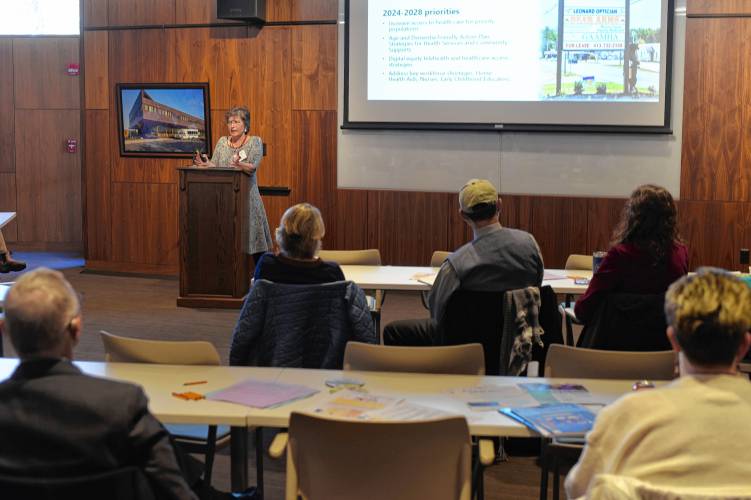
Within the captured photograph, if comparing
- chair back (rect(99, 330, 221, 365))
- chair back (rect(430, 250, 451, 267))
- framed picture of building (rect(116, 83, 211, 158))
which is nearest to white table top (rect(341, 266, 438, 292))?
chair back (rect(430, 250, 451, 267))

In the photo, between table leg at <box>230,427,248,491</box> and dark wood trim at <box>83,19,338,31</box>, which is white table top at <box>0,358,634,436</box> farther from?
dark wood trim at <box>83,19,338,31</box>

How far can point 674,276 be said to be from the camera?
158 inches

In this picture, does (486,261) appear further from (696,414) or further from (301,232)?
(696,414)

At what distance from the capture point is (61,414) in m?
1.92

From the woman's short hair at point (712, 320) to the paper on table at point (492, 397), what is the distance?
0.86 metres

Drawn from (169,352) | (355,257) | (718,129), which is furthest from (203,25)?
(169,352)

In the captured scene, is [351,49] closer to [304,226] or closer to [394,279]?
[394,279]

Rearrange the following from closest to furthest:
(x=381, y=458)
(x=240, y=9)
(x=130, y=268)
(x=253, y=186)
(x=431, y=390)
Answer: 1. (x=381, y=458)
2. (x=431, y=390)
3. (x=253, y=186)
4. (x=240, y=9)
5. (x=130, y=268)

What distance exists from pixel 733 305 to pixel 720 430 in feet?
0.85

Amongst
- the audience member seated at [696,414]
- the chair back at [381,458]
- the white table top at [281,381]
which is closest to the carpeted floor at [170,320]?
the white table top at [281,381]

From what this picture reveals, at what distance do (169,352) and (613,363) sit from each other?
1.58m

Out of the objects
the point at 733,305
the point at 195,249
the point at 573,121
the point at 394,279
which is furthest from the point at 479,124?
the point at 733,305

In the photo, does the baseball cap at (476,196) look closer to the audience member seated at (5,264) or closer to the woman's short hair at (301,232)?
the woman's short hair at (301,232)

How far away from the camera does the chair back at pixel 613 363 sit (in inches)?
124
